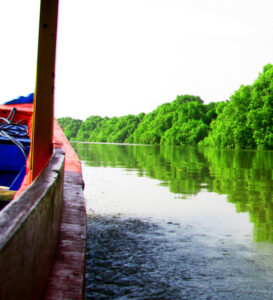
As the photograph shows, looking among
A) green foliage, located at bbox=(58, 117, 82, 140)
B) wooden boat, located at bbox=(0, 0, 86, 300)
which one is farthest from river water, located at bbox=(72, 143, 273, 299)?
green foliage, located at bbox=(58, 117, 82, 140)

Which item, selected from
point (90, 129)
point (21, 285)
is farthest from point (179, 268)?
point (90, 129)

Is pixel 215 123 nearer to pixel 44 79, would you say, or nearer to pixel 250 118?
pixel 250 118

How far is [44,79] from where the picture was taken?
5.96ft

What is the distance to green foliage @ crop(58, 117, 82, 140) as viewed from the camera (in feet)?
537

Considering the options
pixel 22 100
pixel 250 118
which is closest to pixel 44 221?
pixel 22 100

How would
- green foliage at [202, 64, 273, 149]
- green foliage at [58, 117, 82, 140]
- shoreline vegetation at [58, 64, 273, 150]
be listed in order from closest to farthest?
1. green foliage at [202, 64, 273, 149]
2. shoreline vegetation at [58, 64, 273, 150]
3. green foliage at [58, 117, 82, 140]

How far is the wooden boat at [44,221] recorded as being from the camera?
0.85m

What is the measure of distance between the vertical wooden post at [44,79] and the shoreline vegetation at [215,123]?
43.7 metres

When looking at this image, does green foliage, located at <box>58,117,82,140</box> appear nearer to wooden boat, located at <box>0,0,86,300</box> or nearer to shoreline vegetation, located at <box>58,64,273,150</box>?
shoreline vegetation, located at <box>58,64,273,150</box>

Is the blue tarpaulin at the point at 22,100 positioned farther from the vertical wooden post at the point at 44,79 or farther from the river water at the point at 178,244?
the vertical wooden post at the point at 44,79

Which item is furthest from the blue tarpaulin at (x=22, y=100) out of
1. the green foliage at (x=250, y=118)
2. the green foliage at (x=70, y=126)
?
the green foliage at (x=70, y=126)

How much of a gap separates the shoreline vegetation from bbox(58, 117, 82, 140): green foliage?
1874 centimetres

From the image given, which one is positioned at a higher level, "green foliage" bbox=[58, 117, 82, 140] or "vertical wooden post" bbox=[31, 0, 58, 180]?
"green foliage" bbox=[58, 117, 82, 140]

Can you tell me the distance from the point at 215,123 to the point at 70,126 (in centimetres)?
11021
